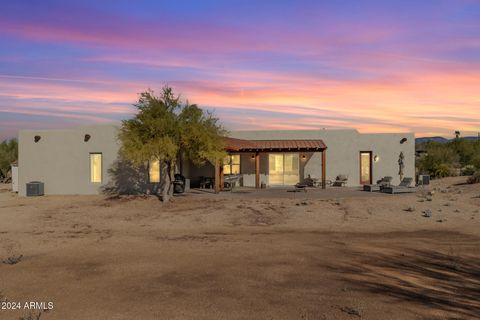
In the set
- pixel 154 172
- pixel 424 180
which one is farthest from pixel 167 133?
pixel 424 180

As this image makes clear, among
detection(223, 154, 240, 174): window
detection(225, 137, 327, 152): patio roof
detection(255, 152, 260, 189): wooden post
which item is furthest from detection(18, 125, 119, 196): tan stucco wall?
detection(255, 152, 260, 189): wooden post

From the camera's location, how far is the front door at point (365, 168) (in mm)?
29422

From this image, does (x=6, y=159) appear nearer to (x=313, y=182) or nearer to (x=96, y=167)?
(x=96, y=167)

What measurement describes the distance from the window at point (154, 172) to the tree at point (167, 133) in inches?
133

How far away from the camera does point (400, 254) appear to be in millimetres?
11125

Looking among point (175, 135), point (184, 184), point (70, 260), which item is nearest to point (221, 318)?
point (70, 260)

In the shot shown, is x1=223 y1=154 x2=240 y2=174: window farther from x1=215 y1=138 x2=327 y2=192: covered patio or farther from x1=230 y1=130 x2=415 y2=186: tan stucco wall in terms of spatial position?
x1=230 y1=130 x2=415 y2=186: tan stucco wall

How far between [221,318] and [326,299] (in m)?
1.91

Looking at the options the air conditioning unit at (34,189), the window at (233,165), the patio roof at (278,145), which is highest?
the patio roof at (278,145)

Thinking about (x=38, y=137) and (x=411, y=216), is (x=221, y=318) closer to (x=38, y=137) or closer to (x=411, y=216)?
(x=411, y=216)

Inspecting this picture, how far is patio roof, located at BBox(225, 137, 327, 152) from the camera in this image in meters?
26.2

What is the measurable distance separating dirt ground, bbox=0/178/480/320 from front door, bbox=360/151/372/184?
9.24 m

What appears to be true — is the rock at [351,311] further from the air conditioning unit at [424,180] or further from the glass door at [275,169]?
the air conditioning unit at [424,180]

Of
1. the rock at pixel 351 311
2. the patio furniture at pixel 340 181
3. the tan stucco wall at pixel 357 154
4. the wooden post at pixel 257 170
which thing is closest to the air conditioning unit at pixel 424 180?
the tan stucco wall at pixel 357 154
